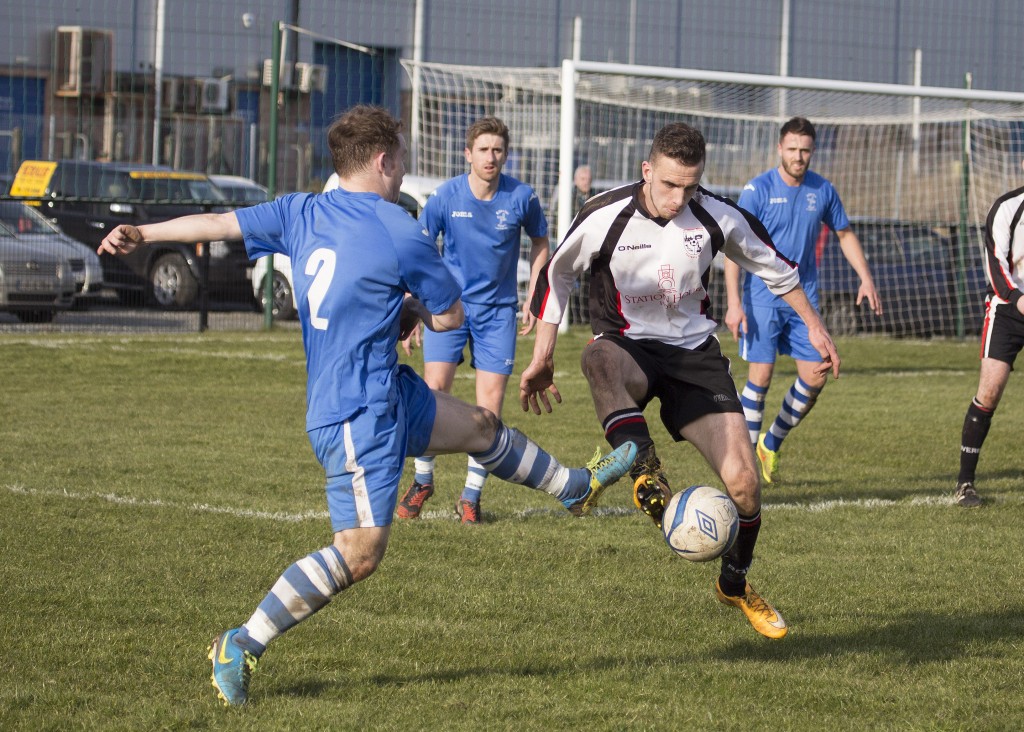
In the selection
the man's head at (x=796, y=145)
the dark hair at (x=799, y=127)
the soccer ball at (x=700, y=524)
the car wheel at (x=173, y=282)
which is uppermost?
the dark hair at (x=799, y=127)

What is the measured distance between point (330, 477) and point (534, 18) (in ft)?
51.0

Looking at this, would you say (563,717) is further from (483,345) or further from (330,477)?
(483,345)

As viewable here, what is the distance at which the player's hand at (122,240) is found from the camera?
453 cm

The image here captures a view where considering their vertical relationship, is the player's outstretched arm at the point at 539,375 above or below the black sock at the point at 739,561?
above

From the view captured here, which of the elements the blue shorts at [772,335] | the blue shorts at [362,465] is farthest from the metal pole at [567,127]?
the blue shorts at [362,465]

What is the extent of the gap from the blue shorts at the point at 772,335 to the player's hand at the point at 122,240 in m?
5.51

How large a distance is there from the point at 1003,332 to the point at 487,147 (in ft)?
10.4

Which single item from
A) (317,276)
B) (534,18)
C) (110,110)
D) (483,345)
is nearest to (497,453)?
(317,276)

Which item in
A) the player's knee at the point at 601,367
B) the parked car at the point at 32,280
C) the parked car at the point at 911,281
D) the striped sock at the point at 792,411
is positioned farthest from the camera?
the parked car at the point at 911,281

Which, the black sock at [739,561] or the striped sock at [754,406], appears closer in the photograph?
the black sock at [739,561]

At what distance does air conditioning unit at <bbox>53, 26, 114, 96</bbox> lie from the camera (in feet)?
54.7

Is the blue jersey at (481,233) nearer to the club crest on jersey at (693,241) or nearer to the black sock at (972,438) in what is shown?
the club crest on jersey at (693,241)

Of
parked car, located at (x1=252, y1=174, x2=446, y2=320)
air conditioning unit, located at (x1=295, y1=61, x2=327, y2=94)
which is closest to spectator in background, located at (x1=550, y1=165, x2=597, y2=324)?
parked car, located at (x1=252, y1=174, x2=446, y2=320)

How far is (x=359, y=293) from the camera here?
440cm
